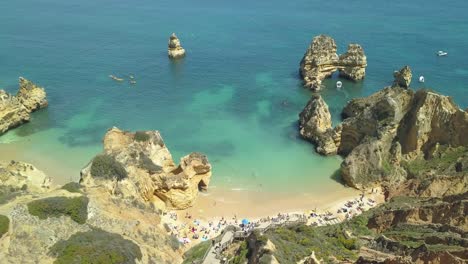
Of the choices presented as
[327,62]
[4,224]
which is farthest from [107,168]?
[327,62]

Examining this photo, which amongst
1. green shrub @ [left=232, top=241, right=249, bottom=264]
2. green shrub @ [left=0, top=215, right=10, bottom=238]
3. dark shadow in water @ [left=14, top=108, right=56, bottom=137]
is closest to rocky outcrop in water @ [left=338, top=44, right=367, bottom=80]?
dark shadow in water @ [left=14, top=108, right=56, bottom=137]

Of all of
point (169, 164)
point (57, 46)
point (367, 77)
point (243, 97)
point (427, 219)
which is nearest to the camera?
point (427, 219)

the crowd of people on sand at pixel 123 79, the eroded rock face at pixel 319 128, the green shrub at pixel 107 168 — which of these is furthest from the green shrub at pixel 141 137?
the crowd of people on sand at pixel 123 79

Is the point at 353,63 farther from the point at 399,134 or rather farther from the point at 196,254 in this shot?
the point at 196,254

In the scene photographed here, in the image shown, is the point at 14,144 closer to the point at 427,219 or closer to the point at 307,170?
the point at 307,170

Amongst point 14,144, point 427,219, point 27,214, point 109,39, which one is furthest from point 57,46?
point 427,219

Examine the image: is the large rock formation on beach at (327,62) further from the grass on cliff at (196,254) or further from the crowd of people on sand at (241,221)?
the grass on cliff at (196,254)
